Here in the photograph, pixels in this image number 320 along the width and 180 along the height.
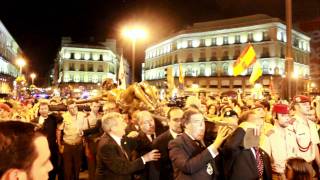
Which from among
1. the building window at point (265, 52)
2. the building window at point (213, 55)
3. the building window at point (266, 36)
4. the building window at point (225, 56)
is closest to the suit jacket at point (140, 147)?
the building window at point (265, 52)

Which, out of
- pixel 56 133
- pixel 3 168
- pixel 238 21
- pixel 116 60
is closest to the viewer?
pixel 3 168

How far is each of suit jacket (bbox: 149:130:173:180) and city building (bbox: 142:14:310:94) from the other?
60.9 metres

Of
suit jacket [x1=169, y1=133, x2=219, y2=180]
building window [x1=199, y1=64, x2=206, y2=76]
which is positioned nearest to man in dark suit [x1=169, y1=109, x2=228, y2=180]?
suit jacket [x1=169, y1=133, x2=219, y2=180]

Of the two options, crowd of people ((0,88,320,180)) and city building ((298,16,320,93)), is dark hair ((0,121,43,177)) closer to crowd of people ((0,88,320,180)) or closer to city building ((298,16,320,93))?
crowd of people ((0,88,320,180))

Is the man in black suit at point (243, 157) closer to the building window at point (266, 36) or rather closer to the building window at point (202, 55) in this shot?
the building window at point (266, 36)

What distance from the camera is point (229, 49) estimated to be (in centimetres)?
7556

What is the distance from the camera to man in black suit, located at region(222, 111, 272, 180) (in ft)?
15.4

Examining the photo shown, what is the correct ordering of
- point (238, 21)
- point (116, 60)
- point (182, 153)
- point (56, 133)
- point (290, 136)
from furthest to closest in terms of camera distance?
point (116, 60), point (238, 21), point (56, 133), point (290, 136), point (182, 153)

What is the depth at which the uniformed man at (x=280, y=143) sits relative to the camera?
223 inches

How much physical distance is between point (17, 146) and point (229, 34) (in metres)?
75.8

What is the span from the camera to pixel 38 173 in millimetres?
1827

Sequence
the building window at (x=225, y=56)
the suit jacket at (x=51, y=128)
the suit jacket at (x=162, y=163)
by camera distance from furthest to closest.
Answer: the building window at (x=225, y=56)
the suit jacket at (x=51, y=128)
the suit jacket at (x=162, y=163)

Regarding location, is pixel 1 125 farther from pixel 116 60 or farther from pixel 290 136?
pixel 116 60

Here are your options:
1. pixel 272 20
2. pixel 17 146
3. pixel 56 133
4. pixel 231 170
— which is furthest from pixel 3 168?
pixel 272 20
